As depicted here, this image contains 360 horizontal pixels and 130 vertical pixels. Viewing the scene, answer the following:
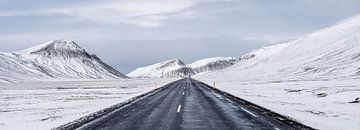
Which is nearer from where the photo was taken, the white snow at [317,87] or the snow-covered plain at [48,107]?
the snow-covered plain at [48,107]

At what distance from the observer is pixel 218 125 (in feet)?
46.0

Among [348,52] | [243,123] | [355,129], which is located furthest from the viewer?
[348,52]

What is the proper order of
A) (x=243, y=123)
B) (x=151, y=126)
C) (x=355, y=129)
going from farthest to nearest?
(x=243, y=123), (x=151, y=126), (x=355, y=129)

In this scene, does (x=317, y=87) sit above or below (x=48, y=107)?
above

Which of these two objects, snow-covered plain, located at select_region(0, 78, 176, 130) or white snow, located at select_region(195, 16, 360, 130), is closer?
snow-covered plain, located at select_region(0, 78, 176, 130)

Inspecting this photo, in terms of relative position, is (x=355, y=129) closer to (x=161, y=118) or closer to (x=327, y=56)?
(x=161, y=118)

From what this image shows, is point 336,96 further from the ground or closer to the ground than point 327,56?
closer to the ground

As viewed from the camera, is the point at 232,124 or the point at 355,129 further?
the point at 232,124

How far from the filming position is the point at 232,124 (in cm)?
1437

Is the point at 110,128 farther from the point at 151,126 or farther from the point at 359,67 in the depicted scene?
the point at 359,67

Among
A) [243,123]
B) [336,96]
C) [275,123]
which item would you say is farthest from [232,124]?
[336,96]

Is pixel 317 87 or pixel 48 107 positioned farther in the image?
pixel 317 87

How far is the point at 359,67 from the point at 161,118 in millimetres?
125472

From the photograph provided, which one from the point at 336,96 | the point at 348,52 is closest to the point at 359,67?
the point at 348,52
